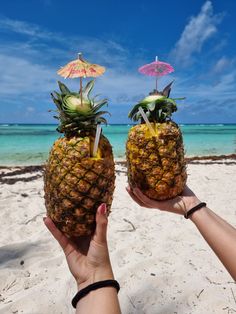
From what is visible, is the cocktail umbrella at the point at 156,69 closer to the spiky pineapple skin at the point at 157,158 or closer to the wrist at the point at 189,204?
the spiky pineapple skin at the point at 157,158

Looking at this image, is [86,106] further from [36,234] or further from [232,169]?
[232,169]

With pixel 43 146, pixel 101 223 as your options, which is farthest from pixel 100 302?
pixel 43 146

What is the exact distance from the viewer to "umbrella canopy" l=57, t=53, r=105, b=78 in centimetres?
201

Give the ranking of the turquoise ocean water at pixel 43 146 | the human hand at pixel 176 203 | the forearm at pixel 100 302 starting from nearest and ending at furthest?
1. the forearm at pixel 100 302
2. the human hand at pixel 176 203
3. the turquoise ocean water at pixel 43 146

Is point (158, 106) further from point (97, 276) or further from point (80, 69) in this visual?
point (97, 276)

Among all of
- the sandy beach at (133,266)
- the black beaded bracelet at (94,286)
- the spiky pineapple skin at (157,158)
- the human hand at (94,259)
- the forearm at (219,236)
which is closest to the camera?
the black beaded bracelet at (94,286)

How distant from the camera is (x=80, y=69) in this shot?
79.0 inches

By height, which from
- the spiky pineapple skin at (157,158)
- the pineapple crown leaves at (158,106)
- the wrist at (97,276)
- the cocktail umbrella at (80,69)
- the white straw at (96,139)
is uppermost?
the cocktail umbrella at (80,69)

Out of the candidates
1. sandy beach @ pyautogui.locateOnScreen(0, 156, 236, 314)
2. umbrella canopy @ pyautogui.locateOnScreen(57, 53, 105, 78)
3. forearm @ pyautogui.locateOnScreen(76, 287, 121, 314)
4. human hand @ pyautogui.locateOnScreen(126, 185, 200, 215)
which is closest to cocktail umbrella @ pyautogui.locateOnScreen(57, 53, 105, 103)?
umbrella canopy @ pyautogui.locateOnScreen(57, 53, 105, 78)

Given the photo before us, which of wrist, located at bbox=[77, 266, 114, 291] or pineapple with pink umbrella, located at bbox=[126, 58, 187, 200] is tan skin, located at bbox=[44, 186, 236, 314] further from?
pineapple with pink umbrella, located at bbox=[126, 58, 187, 200]

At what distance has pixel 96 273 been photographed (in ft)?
6.76

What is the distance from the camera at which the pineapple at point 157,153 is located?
8.71 ft

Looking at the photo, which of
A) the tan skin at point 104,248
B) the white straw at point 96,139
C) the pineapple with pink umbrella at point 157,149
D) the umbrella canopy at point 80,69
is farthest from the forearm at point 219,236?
the umbrella canopy at point 80,69

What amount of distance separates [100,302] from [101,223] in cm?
47
